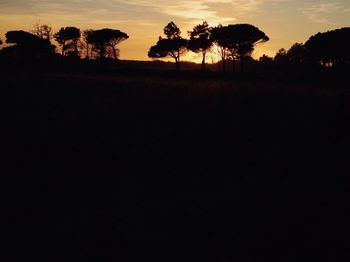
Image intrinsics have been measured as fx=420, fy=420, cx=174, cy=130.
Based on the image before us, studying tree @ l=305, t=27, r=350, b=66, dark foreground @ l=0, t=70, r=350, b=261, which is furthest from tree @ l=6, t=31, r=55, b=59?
dark foreground @ l=0, t=70, r=350, b=261

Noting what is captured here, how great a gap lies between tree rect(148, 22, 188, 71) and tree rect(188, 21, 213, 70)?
146 cm

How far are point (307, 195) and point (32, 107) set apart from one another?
13726 mm

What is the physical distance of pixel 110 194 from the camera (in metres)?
9.86

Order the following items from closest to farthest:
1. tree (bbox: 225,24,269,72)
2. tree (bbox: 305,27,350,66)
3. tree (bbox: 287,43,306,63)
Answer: tree (bbox: 305,27,350,66) → tree (bbox: 225,24,269,72) → tree (bbox: 287,43,306,63)

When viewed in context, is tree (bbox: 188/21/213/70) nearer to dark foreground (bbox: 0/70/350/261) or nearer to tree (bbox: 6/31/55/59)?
tree (bbox: 6/31/55/59)

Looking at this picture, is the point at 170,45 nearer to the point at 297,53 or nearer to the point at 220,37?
the point at 220,37

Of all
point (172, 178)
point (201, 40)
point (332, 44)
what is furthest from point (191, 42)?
point (172, 178)

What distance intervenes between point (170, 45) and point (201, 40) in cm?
557

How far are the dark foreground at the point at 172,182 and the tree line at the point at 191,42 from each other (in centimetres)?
4431

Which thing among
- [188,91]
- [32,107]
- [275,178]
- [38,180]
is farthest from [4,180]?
[188,91]

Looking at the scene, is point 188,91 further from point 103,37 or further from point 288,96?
point 103,37

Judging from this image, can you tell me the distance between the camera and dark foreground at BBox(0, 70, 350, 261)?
24.3 ft

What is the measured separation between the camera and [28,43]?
7125cm

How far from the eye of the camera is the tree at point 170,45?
74.8 m
